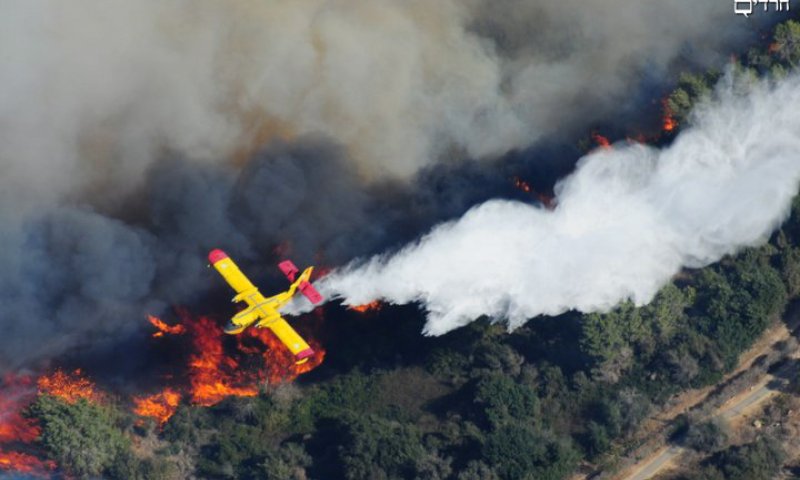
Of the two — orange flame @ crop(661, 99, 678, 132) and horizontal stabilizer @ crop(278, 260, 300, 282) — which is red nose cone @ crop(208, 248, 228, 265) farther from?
orange flame @ crop(661, 99, 678, 132)

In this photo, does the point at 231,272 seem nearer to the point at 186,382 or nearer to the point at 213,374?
the point at 213,374

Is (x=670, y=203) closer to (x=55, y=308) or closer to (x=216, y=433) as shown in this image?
(x=216, y=433)

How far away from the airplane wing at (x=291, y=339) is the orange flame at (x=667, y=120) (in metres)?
23.9

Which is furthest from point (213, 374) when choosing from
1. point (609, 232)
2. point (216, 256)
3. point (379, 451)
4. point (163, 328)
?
point (609, 232)

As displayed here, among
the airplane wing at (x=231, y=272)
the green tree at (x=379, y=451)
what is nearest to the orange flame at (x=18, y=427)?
the airplane wing at (x=231, y=272)

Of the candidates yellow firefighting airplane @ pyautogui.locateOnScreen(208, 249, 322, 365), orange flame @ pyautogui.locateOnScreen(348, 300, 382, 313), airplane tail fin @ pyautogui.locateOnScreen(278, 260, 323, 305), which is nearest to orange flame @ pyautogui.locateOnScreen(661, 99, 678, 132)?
orange flame @ pyautogui.locateOnScreen(348, 300, 382, 313)

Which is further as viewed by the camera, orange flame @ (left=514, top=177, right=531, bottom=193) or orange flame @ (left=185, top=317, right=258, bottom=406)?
orange flame @ (left=514, top=177, right=531, bottom=193)

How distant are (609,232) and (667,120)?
12.8m

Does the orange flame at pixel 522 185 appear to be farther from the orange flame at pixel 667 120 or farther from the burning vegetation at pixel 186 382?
the burning vegetation at pixel 186 382

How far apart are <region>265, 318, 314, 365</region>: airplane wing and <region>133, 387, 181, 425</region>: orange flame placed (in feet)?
24.8

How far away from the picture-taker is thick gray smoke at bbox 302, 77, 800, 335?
58.0m

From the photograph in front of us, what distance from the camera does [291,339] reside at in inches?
2271

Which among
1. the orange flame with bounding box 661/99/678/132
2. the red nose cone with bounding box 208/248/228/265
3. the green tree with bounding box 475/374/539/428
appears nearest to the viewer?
the green tree with bounding box 475/374/539/428

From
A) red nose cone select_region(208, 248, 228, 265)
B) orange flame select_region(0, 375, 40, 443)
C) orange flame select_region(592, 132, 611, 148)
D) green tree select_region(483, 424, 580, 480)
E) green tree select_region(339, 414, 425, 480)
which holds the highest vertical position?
orange flame select_region(0, 375, 40, 443)
